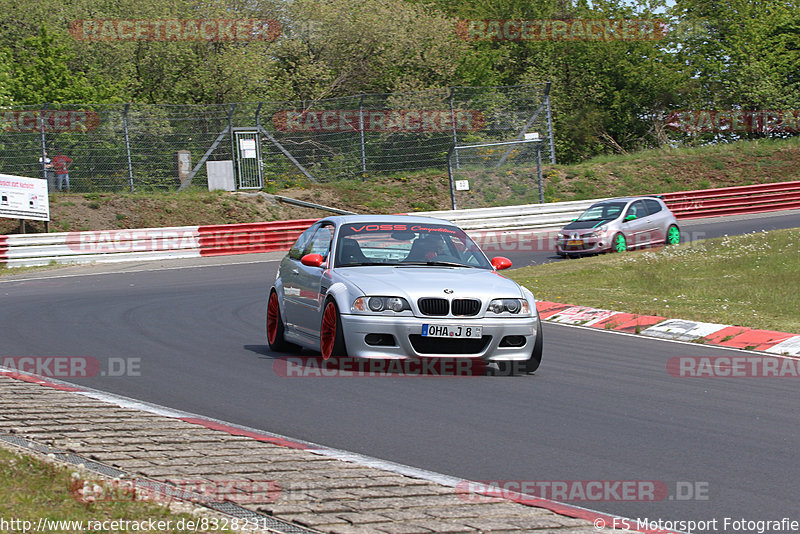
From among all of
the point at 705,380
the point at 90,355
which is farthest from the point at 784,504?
the point at 90,355

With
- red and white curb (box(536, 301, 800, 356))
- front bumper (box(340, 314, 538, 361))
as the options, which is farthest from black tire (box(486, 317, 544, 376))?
red and white curb (box(536, 301, 800, 356))

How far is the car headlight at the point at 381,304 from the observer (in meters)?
8.93

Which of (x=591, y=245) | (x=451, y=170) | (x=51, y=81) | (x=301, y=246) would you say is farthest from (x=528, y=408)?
(x=51, y=81)

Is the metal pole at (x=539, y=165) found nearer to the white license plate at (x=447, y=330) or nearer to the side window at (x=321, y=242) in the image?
the side window at (x=321, y=242)

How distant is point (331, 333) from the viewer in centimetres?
934

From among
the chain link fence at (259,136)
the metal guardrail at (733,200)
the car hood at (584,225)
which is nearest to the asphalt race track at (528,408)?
the car hood at (584,225)

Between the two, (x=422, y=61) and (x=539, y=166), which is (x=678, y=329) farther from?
(x=422, y=61)

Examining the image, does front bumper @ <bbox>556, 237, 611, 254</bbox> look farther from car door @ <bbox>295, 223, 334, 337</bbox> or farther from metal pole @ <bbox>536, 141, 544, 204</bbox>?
car door @ <bbox>295, 223, 334, 337</bbox>

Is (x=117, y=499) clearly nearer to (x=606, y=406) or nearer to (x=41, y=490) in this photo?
(x=41, y=490)

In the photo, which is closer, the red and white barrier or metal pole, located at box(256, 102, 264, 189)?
the red and white barrier

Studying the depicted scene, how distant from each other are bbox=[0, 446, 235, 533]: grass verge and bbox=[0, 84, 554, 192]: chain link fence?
25.5 m

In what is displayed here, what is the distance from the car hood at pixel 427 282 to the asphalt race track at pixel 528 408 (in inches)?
30.4

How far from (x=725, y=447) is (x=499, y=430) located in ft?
4.78

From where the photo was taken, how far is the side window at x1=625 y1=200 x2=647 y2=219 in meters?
25.5
